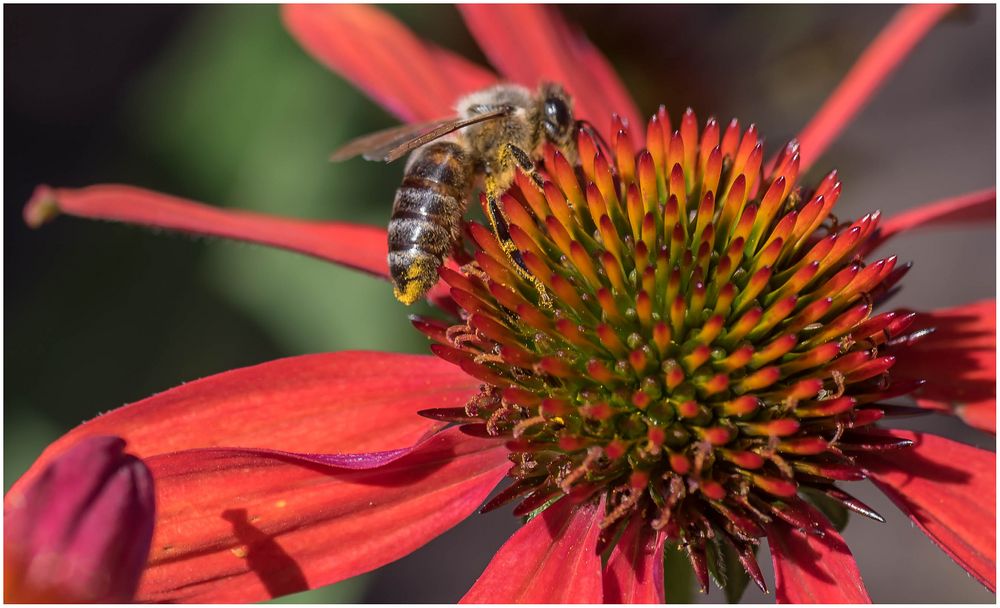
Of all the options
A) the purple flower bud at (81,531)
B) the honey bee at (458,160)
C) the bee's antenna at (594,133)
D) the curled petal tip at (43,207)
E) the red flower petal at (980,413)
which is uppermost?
the bee's antenna at (594,133)

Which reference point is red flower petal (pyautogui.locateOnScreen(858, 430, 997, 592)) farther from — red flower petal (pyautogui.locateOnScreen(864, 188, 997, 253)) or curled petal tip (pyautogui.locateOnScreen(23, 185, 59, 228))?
curled petal tip (pyautogui.locateOnScreen(23, 185, 59, 228))

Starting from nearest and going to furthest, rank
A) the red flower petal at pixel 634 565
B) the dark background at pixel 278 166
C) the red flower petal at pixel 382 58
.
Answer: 1. the red flower petal at pixel 634 565
2. the red flower petal at pixel 382 58
3. the dark background at pixel 278 166

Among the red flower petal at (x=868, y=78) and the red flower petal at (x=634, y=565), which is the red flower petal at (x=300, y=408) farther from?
A: the red flower petal at (x=868, y=78)

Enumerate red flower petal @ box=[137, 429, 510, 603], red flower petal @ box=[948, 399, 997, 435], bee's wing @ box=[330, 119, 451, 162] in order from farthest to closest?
bee's wing @ box=[330, 119, 451, 162], red flower petal @ box=[948, 399, 997, 435], red flower petal @ box=[137, 429, 510, 603]

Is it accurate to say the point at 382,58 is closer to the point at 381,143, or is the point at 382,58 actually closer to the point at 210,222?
the point at 381,143

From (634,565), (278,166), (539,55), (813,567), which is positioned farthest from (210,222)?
(813,567)

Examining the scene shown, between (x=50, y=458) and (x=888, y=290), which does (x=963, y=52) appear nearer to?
(x=888, y=290)

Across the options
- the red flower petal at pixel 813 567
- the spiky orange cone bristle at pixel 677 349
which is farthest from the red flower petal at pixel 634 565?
the red flower petal at pixel 813 567

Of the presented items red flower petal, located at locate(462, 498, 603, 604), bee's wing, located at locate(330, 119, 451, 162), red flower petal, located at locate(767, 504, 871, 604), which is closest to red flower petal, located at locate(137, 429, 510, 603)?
red flower petal, located at locate(462, 498, 603, 604)
